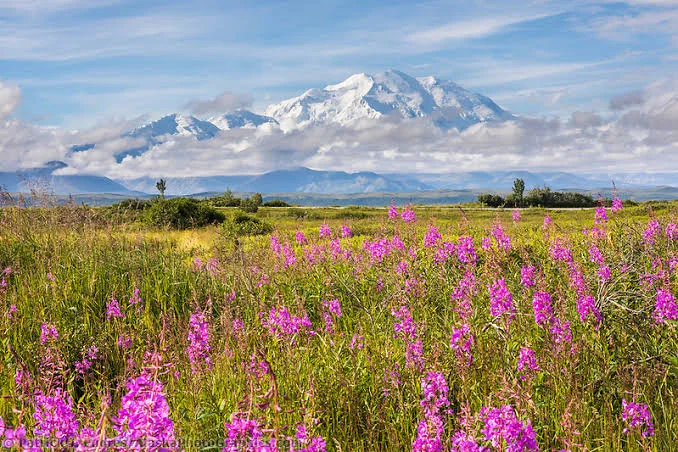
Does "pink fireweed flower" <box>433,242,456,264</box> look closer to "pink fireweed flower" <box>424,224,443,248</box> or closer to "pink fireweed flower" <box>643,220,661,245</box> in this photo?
"pink fireweed flower" <box>424,224,443,248</box>

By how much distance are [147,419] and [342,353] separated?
12.1 ft

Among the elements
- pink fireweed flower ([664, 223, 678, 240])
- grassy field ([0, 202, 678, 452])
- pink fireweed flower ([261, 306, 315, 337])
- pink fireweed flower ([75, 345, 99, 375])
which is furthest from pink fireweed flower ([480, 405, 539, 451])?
pink fireweed flower ([664, 223, 678, 240])

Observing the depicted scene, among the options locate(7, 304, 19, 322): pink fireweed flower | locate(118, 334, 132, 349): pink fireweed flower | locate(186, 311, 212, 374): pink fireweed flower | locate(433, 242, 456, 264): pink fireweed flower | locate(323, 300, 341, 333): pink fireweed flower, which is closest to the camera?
locate(186, 311, 212, 374): pink fireweed flower

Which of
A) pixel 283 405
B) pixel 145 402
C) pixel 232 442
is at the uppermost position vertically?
pixel 145 402

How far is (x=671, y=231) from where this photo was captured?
32.4ft

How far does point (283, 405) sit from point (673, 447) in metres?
2.70

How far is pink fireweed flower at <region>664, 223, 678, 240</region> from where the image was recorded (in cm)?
980

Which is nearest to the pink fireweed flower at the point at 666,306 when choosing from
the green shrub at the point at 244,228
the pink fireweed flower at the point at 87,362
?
the pink fireweed flower at the point at 87,362

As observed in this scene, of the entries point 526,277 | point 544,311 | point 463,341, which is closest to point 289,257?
point 526,277

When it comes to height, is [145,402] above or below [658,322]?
above

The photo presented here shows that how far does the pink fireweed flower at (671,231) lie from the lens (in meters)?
9.80

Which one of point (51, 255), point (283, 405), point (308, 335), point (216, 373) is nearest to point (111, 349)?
point (216, 373)

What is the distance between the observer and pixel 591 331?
5355mm

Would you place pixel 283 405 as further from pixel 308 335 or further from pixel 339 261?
pixel 339 261
